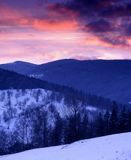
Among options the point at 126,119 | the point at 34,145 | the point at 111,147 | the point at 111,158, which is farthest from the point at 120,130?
the point at 111,158

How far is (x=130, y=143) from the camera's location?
39.5 m

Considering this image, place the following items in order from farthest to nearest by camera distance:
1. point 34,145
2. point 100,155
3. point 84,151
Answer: point 34,145, point 84,151, point 100,155

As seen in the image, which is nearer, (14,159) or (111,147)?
(111,147)

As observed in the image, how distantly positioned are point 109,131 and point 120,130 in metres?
3.30

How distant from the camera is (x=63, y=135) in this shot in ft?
310

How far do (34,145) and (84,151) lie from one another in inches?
2543

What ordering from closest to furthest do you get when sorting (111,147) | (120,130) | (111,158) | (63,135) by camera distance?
(111,158) < (111,147) < (120,130) < (63,135)

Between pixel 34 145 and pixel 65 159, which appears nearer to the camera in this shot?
pixel 65 159

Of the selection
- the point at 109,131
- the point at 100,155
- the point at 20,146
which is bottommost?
the point at 20,146

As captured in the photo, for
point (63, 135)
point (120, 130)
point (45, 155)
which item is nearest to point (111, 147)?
point (45, 155)

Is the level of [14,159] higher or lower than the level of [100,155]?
lower

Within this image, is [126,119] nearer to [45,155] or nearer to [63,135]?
[63,135]

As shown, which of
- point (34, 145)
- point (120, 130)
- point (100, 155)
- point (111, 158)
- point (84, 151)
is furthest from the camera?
point (34, 145)

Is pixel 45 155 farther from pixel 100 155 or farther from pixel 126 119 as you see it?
pixel 126 119
